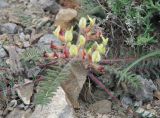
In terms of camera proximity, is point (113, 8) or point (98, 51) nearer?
point (98, 51)

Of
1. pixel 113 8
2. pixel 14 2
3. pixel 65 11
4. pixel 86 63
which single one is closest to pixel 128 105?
pixel 86 63

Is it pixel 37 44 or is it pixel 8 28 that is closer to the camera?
pixel 37 44

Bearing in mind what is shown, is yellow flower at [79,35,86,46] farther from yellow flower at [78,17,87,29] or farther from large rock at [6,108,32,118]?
large rock at [6,108,32,118]

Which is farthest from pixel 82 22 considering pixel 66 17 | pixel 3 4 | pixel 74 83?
pixel 3 4

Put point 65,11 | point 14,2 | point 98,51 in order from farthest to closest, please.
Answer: point 14,2
point 65,11
point 98,51

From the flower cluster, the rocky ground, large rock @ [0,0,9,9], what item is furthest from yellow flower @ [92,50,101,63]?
large rock @ [0,0,9,9]

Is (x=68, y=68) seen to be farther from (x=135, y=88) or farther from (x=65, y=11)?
(x=65, y=11)

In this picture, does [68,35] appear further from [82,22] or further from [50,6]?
[50,6]
